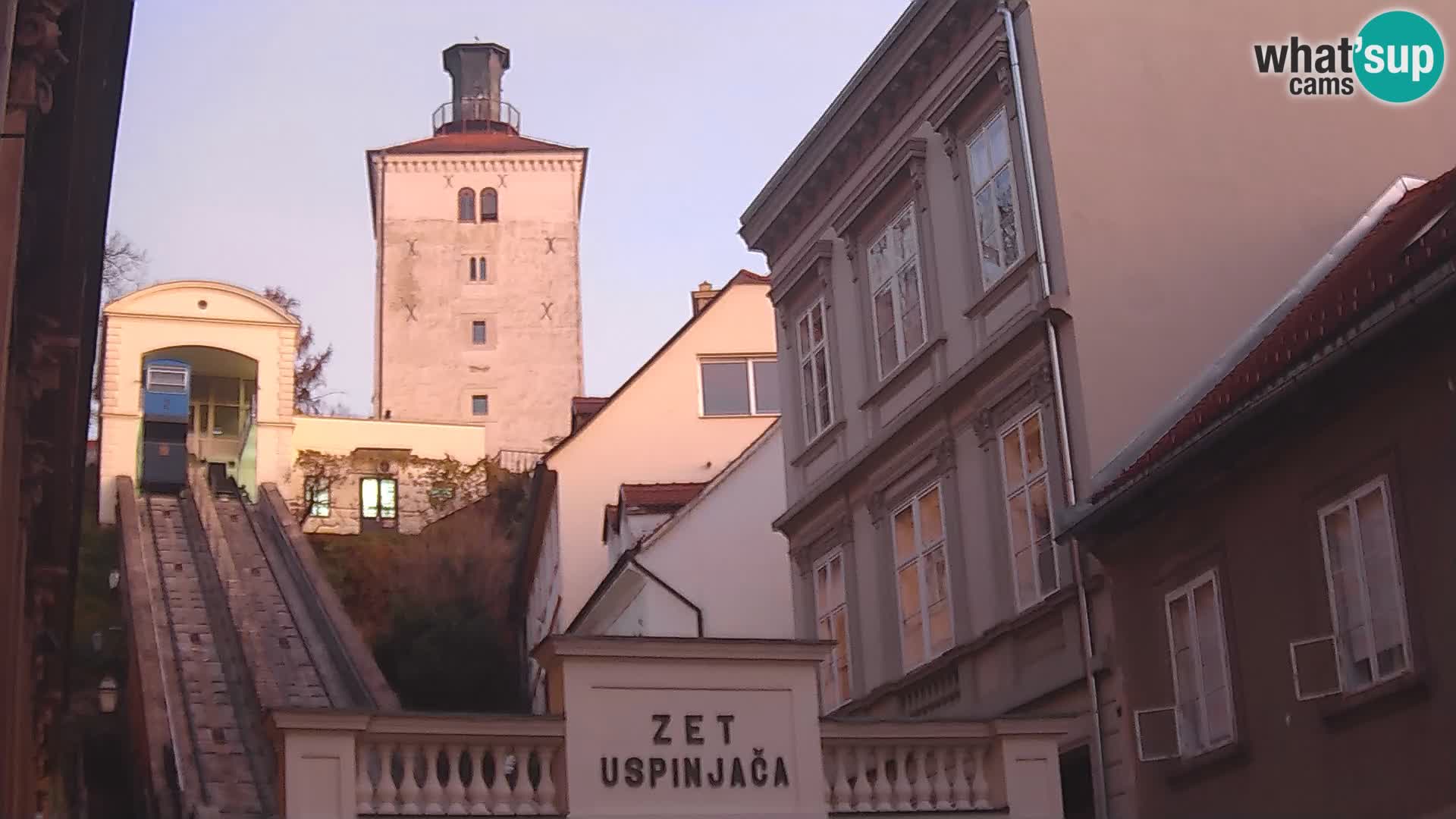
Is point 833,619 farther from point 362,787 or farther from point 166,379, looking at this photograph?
point 166,379

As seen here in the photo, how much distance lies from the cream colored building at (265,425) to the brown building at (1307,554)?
42.7 m

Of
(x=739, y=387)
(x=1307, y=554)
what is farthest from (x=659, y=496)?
(x=1307, y=554)

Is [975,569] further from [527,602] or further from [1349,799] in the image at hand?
[527,602]

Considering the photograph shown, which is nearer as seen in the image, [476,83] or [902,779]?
[902,779]

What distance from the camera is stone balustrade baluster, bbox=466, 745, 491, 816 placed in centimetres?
1461

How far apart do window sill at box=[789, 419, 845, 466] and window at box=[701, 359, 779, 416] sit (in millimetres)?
13697

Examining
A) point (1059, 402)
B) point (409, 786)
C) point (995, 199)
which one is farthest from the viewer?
point (995, 199)

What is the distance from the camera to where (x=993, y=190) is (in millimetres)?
21172

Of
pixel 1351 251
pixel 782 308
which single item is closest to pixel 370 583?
pixel 782 308

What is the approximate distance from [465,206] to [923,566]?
69366mm

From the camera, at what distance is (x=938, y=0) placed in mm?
21750

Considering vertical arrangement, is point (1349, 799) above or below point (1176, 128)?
below

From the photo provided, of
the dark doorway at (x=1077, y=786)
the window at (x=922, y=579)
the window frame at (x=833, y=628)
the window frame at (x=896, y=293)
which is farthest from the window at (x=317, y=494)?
the dark doorway at (x=1077, y=786)

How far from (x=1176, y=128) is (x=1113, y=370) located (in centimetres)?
283
